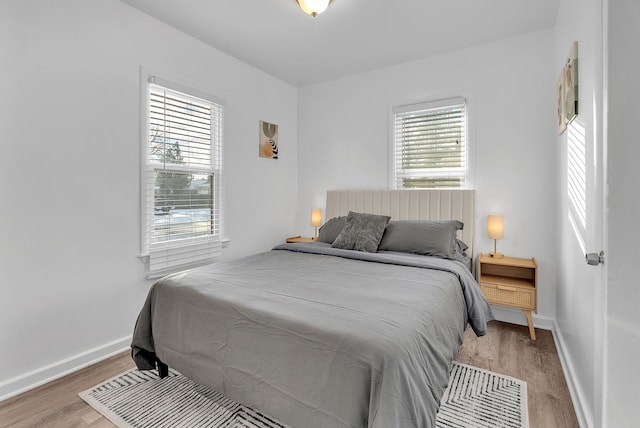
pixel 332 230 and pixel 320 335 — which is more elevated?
pixel 332 230

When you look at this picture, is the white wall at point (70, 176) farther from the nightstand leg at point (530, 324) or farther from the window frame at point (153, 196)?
the nightstand leg at point (530, 324)

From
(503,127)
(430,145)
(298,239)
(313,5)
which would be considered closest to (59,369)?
(298,239)

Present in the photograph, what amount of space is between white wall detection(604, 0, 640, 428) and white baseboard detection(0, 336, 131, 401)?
2986 millimetres

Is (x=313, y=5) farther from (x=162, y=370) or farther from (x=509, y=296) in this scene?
(x=509, y=296)

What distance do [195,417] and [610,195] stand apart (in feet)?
7.08

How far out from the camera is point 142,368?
6.81 feet

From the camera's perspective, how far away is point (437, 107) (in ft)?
11.1

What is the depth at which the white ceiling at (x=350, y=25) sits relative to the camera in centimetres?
254

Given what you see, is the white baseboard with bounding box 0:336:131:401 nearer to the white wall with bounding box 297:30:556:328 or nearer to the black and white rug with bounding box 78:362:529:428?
the black and white rug with bounding box 78:362:529:428

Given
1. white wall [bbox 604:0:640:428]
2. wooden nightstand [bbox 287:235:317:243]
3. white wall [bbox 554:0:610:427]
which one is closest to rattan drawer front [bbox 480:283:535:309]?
white wall [bbox 554:0:610:427]

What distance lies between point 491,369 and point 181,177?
9.82 ft

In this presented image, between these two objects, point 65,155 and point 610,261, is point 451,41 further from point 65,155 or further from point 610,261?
point 65,155

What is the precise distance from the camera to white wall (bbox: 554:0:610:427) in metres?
1.36

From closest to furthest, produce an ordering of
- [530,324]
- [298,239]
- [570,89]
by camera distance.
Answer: [570,89]
[530,324]
[298,239]
